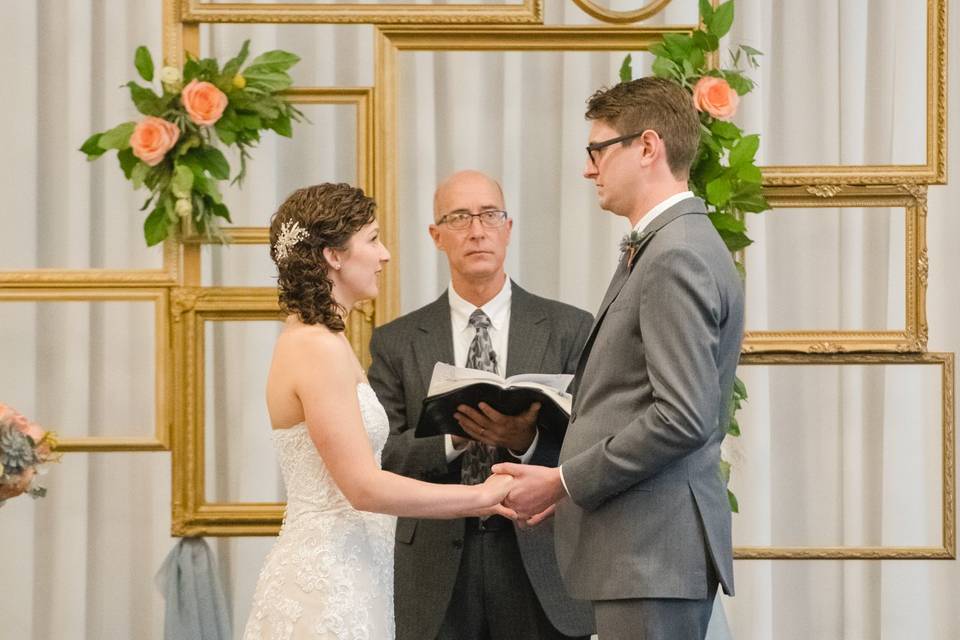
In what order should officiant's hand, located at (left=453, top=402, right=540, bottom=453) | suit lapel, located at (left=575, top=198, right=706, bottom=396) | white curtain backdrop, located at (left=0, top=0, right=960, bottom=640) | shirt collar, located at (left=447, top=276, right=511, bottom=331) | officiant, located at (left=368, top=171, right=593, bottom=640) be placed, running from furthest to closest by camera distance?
white curtain backdrop, located at (left=0, top=0, right=960, bottom=640), shirt collar, located at (left=447, top=276, right=511, bottom=331), officiant, located at (left=368, top=171, right=593, bottom=640), officiant's hand, located at (left=453, top=402, right=540, bottom=453), suit lapel, located at (left=575, top=198, right=706, bottom=396)

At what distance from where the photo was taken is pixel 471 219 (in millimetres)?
3492

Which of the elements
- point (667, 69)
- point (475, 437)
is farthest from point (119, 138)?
point (667, 69)

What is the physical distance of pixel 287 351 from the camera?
2682 millimetres

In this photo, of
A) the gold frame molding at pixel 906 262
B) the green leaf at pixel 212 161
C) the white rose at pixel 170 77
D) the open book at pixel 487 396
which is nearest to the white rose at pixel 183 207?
the green leaf at pixel 212 161

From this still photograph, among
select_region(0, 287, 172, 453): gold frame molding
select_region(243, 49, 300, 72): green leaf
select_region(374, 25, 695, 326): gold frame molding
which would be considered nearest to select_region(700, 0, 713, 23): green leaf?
select_region(374, 25, 695, 326): gold frame molding

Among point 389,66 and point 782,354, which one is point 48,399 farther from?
point 782,354

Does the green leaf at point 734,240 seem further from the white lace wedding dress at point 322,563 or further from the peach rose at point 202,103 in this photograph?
the peach rose at point 202,103

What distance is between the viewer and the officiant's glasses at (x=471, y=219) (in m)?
3.49

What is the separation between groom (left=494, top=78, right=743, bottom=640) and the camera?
242 cm

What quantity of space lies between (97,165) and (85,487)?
1110 mm

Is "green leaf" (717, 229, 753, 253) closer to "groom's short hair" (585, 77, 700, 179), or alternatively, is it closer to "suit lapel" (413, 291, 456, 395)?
"suit lapel" (413, 291, 456, 395)

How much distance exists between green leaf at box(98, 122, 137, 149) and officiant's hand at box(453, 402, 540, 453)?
1418 millimetres

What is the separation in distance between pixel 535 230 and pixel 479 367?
0.94 meters

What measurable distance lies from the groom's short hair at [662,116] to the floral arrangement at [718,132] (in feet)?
2.93
